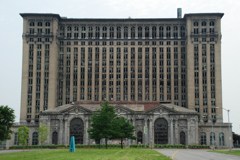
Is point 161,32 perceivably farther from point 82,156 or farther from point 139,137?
point 82,156

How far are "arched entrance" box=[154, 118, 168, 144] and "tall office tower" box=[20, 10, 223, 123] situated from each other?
80.5ft

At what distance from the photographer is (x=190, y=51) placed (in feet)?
573

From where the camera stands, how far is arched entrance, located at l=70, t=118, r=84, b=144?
498 feet

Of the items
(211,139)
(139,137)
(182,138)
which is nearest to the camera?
(182,138)

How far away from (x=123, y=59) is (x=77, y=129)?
141 feet

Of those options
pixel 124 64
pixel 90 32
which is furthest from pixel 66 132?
pixel 90 32

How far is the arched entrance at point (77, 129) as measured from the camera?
15188 cm

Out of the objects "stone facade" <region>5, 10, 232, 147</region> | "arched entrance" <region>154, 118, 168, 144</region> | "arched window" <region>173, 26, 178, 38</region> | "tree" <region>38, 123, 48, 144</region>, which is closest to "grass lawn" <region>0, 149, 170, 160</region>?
"tree" <region>38, 123, 48, 144</region>

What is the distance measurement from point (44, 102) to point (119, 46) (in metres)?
38.9

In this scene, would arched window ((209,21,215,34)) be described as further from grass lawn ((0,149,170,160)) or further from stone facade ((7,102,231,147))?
grass lawn ((0,149,170,160))

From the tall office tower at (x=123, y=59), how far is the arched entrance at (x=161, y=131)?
80.5 ft

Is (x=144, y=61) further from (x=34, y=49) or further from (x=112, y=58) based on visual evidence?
(x=34, y=49)

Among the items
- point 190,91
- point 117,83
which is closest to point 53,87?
point 117,83

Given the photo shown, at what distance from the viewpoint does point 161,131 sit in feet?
499
